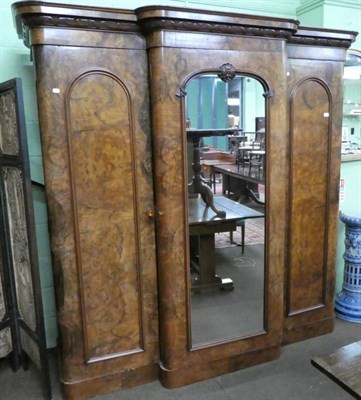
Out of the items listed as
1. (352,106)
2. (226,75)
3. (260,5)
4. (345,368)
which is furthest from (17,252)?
(352,106)

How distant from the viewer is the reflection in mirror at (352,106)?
329cm

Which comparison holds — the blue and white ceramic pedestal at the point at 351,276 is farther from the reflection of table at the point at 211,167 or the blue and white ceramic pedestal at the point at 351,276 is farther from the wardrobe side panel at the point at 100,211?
the wardrobe side panel at the point at 100,211

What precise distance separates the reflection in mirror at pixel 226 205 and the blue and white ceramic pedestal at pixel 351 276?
996 millimetres

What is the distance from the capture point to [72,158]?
79.5 inches

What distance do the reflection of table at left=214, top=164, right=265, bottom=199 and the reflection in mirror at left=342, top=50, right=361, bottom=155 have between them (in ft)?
4.15

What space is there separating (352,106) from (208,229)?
2357 mm

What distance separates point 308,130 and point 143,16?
1.30 m

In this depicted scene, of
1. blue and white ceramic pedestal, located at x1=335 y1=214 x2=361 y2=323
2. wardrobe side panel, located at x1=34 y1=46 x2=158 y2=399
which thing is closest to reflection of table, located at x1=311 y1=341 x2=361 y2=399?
wardrobe side panel, located at x1=34 y1=46 x2=158 y2=399

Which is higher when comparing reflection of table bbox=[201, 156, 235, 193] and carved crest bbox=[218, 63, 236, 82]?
carved crest bbox=[218, 63, 236, 82]

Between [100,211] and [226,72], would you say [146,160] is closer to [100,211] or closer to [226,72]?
[100,211]

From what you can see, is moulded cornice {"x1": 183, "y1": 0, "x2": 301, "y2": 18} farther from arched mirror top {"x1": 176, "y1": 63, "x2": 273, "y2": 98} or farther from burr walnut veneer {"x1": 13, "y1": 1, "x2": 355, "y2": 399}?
arched mirror top {"x1": 176, "y1": 63, "x2": 273, "y2": 98}

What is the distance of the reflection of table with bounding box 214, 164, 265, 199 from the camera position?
7.80 feet

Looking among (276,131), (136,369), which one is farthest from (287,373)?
(276,131)

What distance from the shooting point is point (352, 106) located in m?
3.82
